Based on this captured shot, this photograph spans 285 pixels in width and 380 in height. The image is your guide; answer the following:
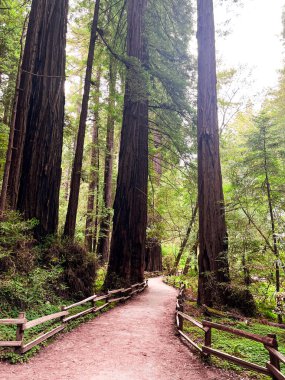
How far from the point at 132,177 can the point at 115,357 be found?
25.5ft

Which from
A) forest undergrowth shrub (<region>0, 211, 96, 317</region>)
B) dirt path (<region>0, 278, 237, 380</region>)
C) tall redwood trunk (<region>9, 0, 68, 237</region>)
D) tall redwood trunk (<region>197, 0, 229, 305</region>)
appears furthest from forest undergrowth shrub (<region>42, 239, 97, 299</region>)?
tall redwood trunk (<region>197, 0, 229, 305</region>)

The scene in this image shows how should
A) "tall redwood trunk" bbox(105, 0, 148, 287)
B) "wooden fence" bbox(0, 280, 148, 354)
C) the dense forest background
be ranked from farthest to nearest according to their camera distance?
"tall redwood trunk" bbox(105, 0, 148, 287) < the dense forest background < "wooden fence" bbox(0, 280, 148, 354)

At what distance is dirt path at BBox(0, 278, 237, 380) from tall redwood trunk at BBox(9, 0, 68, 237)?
3920 millimetres

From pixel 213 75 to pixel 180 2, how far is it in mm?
6661

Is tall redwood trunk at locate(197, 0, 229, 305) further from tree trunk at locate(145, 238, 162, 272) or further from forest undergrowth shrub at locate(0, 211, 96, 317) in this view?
tree trunk at locate(145, 238, 162, 272)

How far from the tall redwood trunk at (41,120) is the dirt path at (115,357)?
3.92 m

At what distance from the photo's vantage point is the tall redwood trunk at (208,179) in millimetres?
8414

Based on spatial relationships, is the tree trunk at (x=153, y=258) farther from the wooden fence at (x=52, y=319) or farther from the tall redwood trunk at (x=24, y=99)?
the tall redwood trunk at (x=24, y=99)

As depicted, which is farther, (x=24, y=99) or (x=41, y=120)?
(x=41, y=120)

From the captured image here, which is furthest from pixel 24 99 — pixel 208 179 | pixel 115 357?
pixel 115 357

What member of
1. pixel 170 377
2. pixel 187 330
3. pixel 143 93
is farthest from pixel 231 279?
pixel 143 93

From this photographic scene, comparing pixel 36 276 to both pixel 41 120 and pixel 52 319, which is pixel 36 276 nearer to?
pixel 52 319

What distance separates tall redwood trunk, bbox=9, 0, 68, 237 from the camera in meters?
9.32

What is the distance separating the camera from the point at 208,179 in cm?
898
